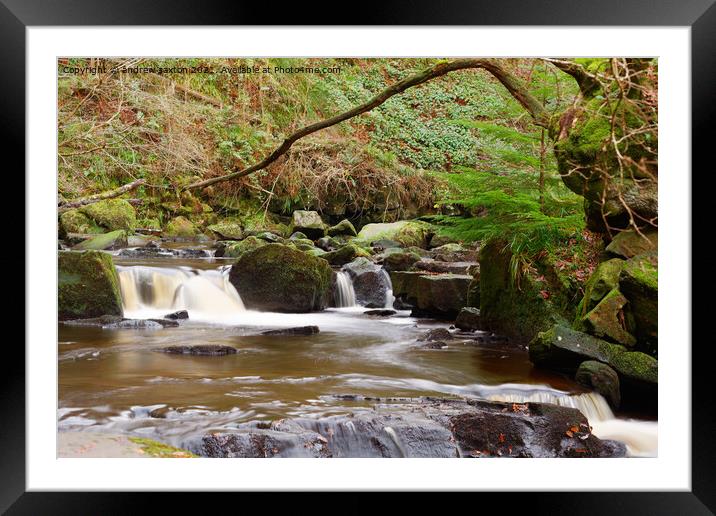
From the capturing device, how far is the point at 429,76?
4.19m

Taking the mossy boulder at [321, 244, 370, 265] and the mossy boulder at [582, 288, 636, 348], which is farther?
the mossy boulder at [321, 244, 370, 265]

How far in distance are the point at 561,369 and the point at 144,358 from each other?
11.2 feet

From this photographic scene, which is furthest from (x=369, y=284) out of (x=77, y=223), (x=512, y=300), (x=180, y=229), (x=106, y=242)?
(x=77, y=223)

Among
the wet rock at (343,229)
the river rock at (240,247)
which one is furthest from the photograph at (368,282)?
the wet rock at (343,229)

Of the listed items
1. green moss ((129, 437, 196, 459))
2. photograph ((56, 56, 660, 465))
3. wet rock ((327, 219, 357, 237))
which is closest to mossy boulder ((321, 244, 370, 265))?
photograph ((56, 56, 660, 465))

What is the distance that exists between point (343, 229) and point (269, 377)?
837 centimetres

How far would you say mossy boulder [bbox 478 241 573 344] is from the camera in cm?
532

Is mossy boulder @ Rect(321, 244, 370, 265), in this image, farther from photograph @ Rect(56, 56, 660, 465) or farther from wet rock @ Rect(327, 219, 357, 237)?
wet rock @ Rect(327, 219, 357, 237)

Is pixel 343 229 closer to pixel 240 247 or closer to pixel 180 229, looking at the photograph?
pixel 240 247

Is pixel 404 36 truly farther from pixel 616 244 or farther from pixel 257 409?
pixel 616 244

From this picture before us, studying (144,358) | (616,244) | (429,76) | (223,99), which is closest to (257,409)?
(144,358)

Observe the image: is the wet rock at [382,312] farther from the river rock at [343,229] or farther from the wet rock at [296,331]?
the river rock at [343,229]

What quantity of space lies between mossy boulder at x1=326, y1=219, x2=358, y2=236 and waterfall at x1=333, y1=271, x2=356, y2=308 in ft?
12.6

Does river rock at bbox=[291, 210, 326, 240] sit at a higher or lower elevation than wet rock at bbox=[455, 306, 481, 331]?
higher
